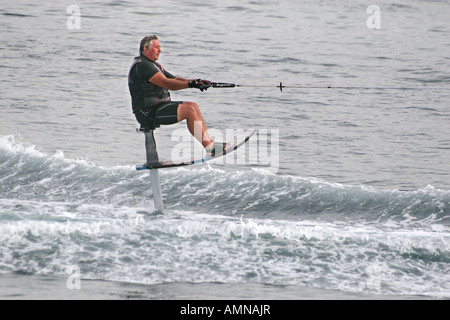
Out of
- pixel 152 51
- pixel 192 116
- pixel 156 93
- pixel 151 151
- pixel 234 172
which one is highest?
pixel 152 51

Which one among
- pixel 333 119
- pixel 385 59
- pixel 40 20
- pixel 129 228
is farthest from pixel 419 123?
pixel 40 20

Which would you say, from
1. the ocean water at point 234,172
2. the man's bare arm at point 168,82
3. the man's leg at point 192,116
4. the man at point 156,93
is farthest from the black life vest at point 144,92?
the ocean water at point 234,172

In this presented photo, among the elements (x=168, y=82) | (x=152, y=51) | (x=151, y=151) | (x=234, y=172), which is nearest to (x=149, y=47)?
(x=152, y=51)

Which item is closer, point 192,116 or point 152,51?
point 152,51

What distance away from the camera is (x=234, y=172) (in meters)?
12.0

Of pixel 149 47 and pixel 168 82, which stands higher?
pixel 149 47

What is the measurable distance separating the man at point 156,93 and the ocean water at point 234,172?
1.26 m

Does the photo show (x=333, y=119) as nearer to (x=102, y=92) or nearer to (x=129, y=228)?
(x=102, y=92)

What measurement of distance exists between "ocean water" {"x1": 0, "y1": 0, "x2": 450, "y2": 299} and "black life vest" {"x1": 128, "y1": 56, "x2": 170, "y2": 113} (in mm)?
1481

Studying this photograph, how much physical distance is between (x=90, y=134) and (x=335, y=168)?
185 inches

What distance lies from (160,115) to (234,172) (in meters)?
2.76

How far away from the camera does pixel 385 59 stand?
72.7 ft

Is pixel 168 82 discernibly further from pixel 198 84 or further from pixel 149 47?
pixel 149 47

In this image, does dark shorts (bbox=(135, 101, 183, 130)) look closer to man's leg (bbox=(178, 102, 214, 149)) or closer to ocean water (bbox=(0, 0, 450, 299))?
man's leg (bbox=(178, 102, 214, 149))
